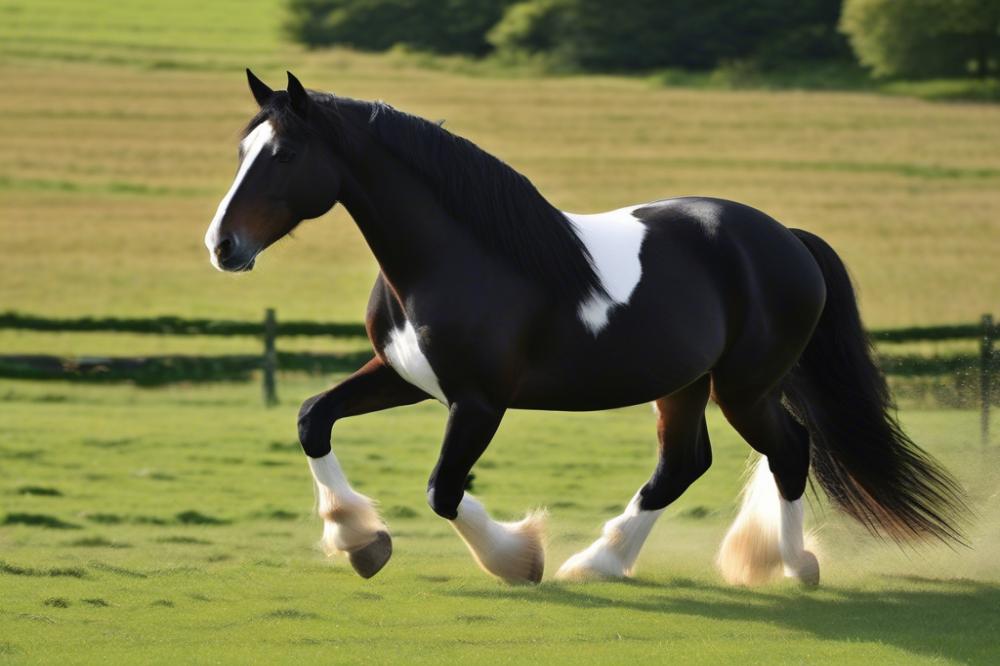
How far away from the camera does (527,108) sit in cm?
5022

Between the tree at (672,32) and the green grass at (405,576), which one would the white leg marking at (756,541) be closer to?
the green grass at (405,576)

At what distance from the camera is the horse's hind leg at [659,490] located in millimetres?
7250

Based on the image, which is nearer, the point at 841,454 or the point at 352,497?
the point at 352,497

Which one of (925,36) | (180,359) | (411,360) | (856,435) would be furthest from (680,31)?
(411,360)

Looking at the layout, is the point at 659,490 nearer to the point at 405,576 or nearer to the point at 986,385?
the point at 405,576

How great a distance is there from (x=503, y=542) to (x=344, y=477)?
76 centimetres

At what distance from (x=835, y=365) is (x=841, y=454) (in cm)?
44

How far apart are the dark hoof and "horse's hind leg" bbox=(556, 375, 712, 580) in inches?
38.2

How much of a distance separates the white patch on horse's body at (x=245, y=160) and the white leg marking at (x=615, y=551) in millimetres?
2316

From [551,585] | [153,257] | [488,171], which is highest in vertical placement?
[488,171]

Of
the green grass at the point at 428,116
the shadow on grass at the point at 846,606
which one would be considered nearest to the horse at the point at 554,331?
the shadow on grass at the point at 846,606

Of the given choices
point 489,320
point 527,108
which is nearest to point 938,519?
point 489,320

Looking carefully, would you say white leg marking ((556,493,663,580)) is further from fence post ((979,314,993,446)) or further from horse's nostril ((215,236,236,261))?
fence post ((979,314,993,446))

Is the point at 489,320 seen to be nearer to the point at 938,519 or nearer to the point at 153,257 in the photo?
the point at 938,519
